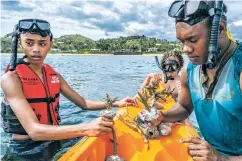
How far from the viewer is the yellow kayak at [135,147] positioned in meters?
2.79

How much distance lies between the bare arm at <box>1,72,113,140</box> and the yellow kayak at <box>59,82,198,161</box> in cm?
15

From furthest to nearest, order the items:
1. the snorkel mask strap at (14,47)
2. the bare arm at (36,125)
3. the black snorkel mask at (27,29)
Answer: the black snorkel mask at (27,29) → the snorkel mask strap at (14,47) → the bare arm at (36,125)

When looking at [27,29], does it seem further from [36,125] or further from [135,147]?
[135,147]

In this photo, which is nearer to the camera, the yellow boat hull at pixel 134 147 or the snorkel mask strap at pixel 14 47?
the yellow boat hull at pixel 134 147

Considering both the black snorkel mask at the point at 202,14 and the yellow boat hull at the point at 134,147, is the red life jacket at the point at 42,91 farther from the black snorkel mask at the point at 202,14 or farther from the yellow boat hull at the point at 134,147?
the black snorkel mask at the point at 202,14

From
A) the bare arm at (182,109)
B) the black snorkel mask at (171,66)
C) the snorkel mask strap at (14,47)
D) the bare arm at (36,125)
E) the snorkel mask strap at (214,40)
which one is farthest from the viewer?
the black snorkel mask at (171,66)

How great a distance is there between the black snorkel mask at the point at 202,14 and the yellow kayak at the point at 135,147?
1266 mm

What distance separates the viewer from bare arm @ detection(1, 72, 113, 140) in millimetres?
2740

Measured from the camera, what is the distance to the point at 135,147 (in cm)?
317

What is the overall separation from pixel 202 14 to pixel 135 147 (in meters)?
1.65

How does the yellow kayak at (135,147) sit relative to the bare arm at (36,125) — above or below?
below

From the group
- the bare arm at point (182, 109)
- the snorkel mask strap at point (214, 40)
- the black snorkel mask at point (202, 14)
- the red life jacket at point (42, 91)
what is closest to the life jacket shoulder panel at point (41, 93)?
the red life jacket at point (42, 91)

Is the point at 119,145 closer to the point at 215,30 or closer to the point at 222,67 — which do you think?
the point at 222,67

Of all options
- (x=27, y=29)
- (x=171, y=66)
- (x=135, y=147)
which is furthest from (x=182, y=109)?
(x=171, y=66)
